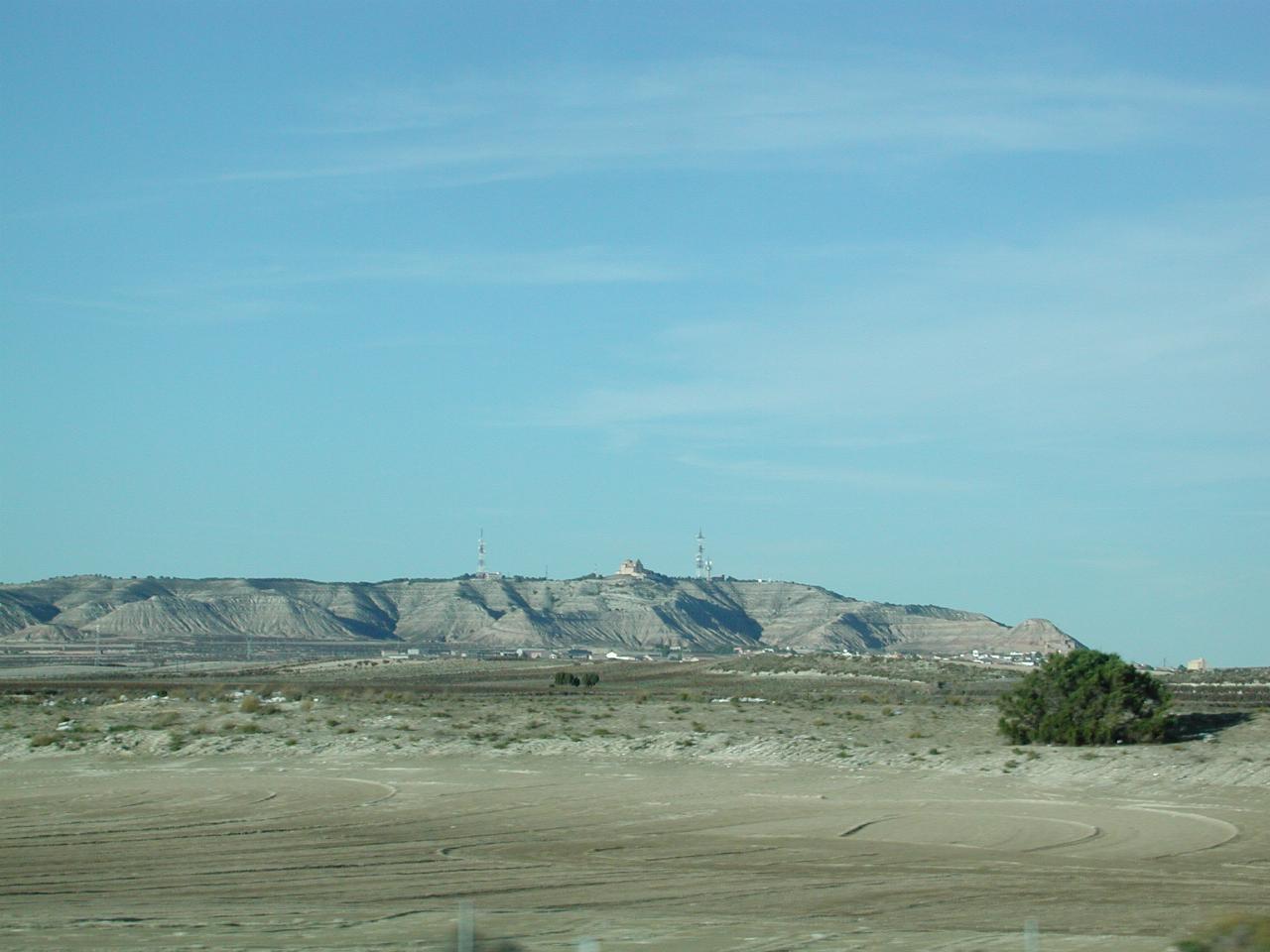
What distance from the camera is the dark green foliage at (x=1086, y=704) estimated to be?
40625mm

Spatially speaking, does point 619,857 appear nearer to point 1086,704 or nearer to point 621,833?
point 621,833

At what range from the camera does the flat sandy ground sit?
715 inches

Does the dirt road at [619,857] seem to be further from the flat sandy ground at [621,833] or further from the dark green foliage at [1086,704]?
the dark green foliage at [1086,704]

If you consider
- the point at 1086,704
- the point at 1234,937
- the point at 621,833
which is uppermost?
the point at 1086,704

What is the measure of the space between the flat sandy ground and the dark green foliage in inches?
59.2

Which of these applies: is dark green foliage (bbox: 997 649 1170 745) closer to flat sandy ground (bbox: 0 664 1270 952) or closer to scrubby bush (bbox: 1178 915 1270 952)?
flat sandy ground (bbox: 0 664 1270 952)

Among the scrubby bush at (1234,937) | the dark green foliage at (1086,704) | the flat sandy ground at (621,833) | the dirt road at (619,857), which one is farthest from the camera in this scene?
the dark green foliage at (1086,704)

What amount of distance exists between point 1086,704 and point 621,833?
18.2m

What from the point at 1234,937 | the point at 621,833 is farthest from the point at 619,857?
the point at 1234,937

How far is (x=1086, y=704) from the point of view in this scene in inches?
1623

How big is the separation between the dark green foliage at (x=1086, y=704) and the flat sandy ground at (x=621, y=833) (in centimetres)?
150

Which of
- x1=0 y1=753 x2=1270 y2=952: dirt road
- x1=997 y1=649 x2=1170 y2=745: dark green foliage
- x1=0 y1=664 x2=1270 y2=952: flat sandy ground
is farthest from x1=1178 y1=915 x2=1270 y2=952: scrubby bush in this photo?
x1=997 y1=649 x2=1170 y2=745: dark green foliage

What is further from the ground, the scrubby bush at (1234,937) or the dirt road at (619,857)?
the scrubby bush at (1234,937)

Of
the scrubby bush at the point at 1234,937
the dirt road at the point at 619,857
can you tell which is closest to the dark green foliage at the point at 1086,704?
the dirt road at the point at 619,857
